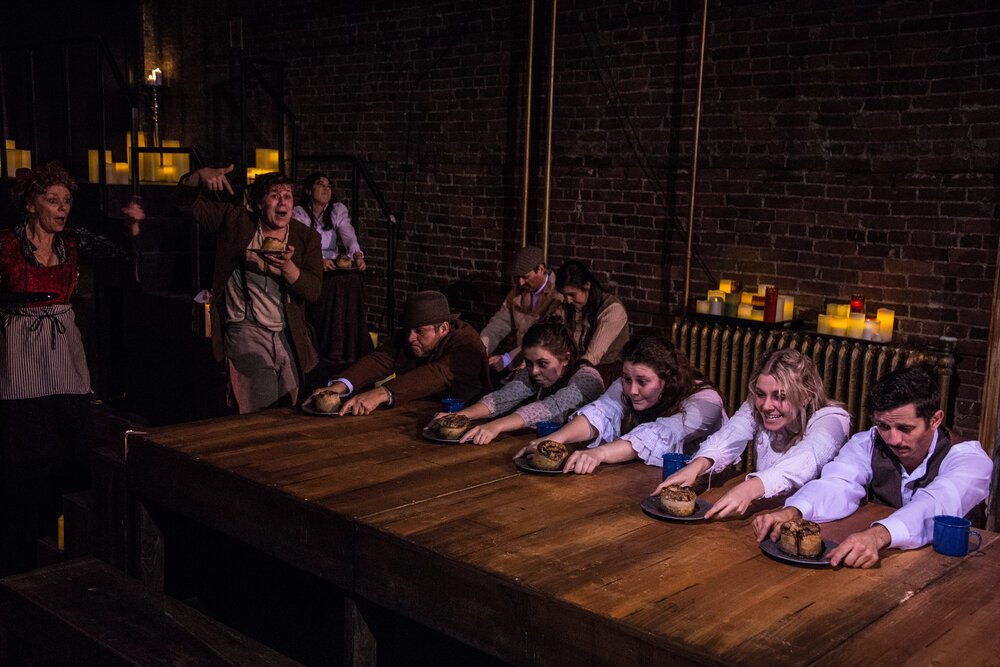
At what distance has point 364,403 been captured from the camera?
3742 millimetres

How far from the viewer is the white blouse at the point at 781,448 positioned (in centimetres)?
279

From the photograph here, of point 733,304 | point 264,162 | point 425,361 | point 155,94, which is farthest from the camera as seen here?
point 155,94

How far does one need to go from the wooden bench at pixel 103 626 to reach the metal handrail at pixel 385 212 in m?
3.95

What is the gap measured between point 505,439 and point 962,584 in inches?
62.1

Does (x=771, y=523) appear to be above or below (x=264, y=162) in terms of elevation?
below

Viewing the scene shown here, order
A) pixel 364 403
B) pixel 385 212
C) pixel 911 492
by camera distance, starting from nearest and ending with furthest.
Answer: pixel 911 492 → pixel 364 403 → pixel 385 212

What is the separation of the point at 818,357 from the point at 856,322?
248 millimetres

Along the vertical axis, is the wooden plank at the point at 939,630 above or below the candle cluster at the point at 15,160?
below

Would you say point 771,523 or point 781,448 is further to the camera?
point 781,448

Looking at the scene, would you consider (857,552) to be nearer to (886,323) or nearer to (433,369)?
(433,369)

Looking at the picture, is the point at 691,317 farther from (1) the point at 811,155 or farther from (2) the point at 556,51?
(2) the point at 556,51

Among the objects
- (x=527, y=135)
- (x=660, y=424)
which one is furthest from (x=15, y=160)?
(x=660, y=424)

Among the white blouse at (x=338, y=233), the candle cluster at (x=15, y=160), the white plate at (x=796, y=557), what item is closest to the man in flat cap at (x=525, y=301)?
the white blouse at (x=338, y=233)

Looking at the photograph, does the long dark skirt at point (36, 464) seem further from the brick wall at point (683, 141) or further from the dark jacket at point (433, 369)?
the brick wall at point (683, 141)
